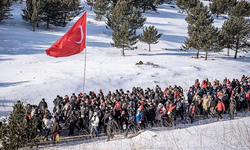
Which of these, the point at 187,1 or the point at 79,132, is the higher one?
the point at 187,1

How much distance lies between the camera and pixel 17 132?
8773 mm

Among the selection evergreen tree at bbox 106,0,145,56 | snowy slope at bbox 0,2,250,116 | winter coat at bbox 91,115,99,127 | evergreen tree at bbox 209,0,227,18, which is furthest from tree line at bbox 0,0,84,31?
evergreen tree at bbox 209,0,227,18

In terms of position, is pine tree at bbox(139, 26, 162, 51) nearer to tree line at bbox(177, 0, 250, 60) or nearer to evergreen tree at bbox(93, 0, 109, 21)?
tree line at bbox(177, 0, 250, 60)

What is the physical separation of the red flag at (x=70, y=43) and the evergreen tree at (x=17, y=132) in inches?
220

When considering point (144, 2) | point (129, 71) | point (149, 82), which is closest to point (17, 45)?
point (129, 71)

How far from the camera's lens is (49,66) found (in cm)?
2897

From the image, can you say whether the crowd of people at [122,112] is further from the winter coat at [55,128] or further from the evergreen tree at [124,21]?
the evergreen tree at [124,21]

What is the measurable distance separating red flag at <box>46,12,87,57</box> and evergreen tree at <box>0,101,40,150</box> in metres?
5.58

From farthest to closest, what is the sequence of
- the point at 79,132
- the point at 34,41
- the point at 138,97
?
1. the point at 34,41
2. the point at 138,97
3. the point at 79,132

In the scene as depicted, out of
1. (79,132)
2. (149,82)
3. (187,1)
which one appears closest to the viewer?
(79,132)

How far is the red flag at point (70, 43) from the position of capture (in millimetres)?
14101

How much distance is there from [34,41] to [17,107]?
36.7 m

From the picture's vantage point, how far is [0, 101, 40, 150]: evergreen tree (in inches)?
338

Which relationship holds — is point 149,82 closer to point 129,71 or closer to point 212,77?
point 129,71
